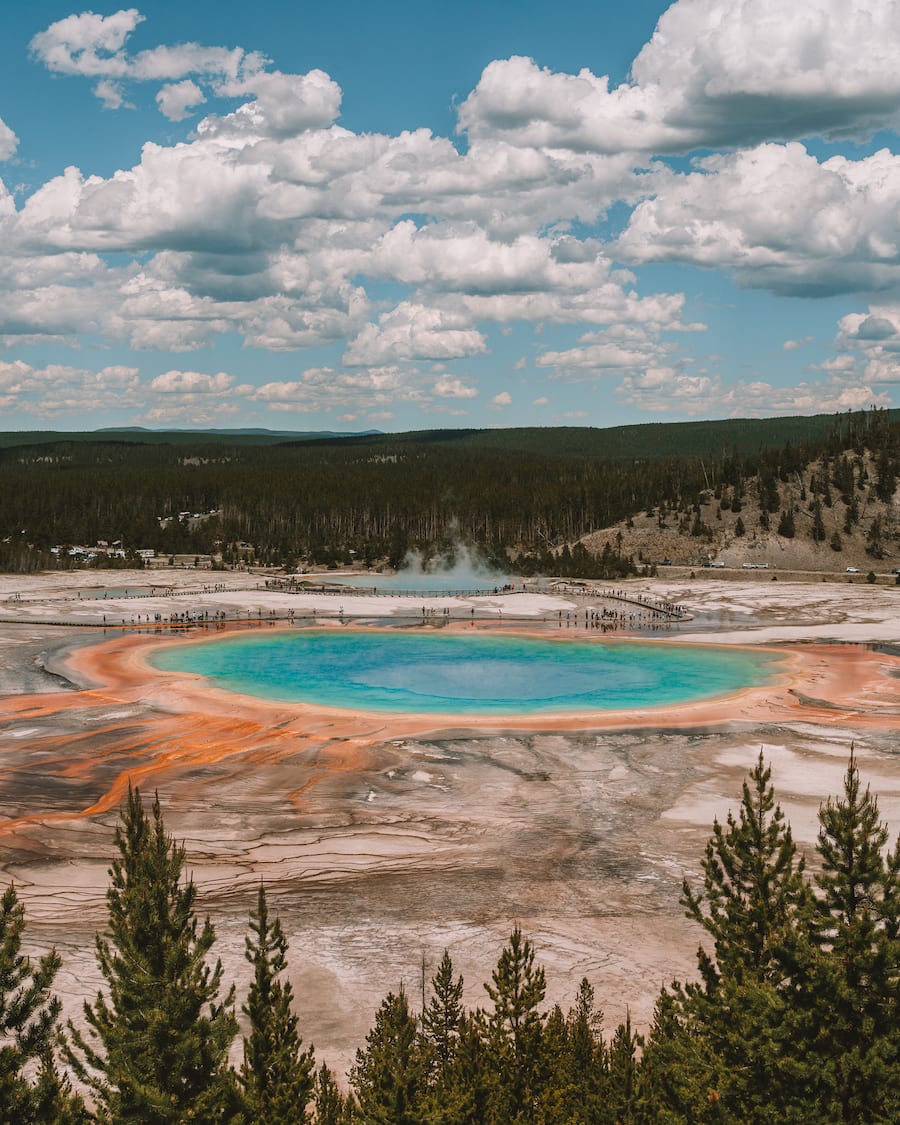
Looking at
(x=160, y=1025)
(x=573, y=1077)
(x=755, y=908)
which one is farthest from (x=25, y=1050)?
(x=755, y=908)

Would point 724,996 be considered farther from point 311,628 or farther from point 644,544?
point 644,544

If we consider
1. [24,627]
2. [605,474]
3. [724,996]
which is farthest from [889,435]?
[724,996]

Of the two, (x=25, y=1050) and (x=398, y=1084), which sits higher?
(x=25, y=1050)

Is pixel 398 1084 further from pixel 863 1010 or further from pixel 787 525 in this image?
pixel 787 525

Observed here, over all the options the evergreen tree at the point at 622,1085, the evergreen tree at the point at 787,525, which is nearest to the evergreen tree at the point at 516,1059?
the evergreen tree at the point at 622,1085

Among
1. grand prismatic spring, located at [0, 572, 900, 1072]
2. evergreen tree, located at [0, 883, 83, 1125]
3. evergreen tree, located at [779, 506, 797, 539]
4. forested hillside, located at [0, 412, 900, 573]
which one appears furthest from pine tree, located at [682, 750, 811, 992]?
evergreen tree, located at [779, 506, 797, 539]

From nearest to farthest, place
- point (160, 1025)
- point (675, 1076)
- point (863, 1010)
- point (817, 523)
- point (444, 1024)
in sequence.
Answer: point (160, 1025)
point (863, 1010)
point (675, 1076)
point (444, 1024)
point (817, 523)

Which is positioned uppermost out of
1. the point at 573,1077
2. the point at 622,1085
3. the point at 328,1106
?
the point at 622,1085
